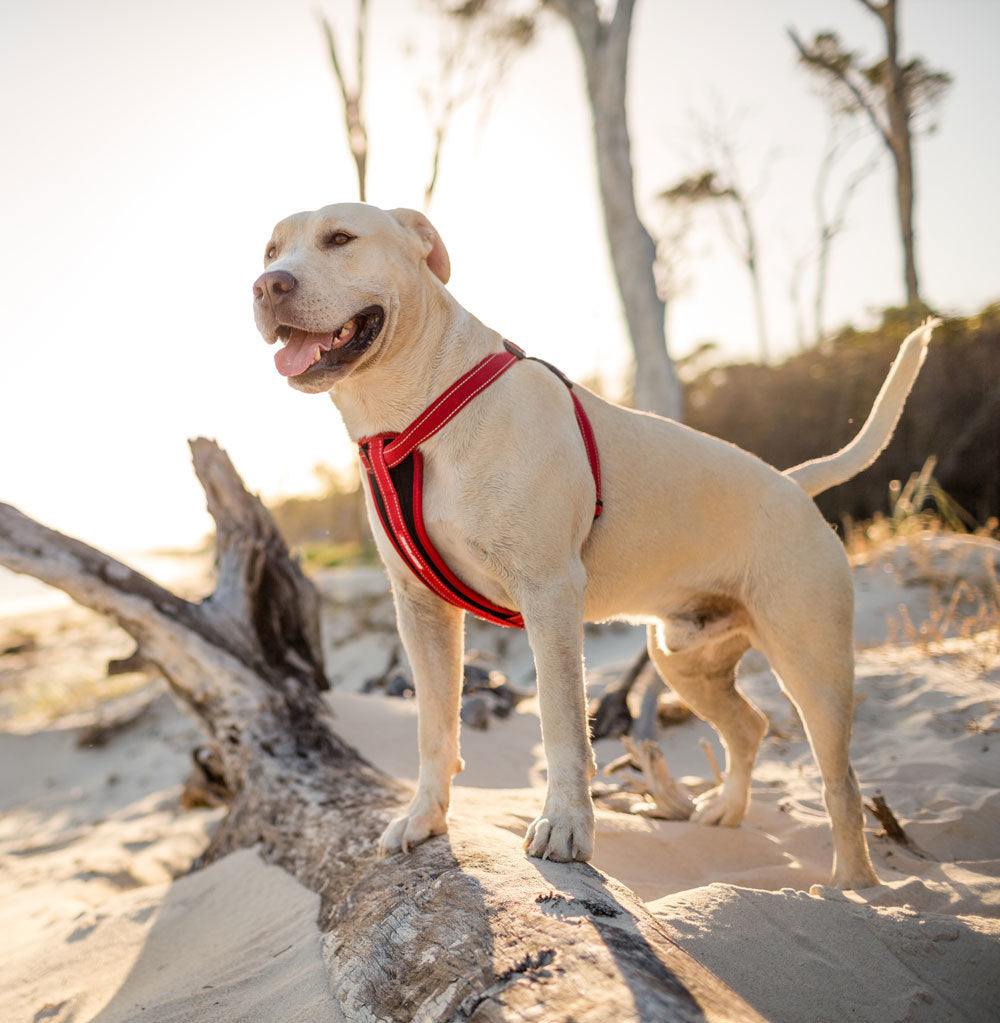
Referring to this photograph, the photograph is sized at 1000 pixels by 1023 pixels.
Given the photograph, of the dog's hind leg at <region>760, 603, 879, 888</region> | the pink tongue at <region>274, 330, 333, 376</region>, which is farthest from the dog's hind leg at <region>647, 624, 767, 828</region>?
the pink tongue at <region>274, 330, 333, 376</region>

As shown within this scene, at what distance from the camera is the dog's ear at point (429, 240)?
8.69 feet

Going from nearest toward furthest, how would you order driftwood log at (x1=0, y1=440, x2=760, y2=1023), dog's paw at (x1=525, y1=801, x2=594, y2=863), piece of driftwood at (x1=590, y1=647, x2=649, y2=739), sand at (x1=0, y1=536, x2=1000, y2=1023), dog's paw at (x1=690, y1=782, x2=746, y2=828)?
driftwood log at (x1=0, y1=440, x2=760, y2=1023), sand at (x1=0, y1=536, x2=1000, y2=1023), dog's paw at (x1=525, y1=801, x2=594, y2=863), dog's paw at (x1=690, y1=782, x2=746, y2=828), piece of driftwood at (x1=590, y1=647, x2=649, y2=739)

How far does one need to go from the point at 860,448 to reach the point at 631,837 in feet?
6.07

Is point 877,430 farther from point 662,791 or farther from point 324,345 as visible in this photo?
point 324,345

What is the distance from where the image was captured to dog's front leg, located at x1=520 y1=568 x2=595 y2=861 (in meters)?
2.12

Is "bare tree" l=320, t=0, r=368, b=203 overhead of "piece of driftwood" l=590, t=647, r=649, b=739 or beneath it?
overhead

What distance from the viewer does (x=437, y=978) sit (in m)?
1.59

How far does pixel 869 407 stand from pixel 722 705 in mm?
10557

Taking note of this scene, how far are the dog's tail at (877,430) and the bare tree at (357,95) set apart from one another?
31.0 ft

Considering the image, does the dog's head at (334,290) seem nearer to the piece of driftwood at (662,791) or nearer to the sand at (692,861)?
the sand at (692,861)

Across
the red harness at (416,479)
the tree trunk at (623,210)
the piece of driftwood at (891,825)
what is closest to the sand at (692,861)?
the piece of driftwood at (891,825)

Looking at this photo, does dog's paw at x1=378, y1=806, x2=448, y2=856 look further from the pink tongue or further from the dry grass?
the dry grass

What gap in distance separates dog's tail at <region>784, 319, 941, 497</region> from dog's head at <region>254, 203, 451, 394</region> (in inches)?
72.5

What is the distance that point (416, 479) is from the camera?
243 cm
